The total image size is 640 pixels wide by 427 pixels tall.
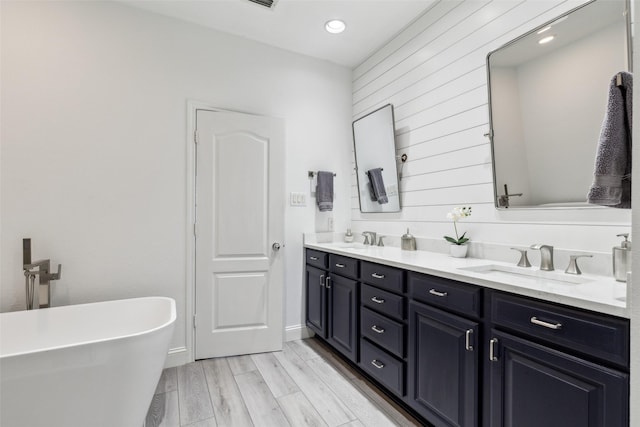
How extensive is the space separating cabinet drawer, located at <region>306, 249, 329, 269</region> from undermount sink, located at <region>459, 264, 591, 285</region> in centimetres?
124

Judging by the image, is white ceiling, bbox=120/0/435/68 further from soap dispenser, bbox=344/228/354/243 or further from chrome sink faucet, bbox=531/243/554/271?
chrome sink faucet, bbox=531/243/554/271

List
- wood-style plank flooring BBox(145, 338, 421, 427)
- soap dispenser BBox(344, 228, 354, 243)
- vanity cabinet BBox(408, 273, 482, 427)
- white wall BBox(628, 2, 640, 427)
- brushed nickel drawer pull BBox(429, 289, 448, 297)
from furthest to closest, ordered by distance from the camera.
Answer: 1. soap dispenser BBox(344, 228, 354, 243)
2. wood-style plank flooring BBox(145, 338, 421, 427)
3. brushed nickel drawer pull BBox(429, 289, 448, 297)
4. vanity cabinet BBox(408, 273, 482, 427)
5. white wall BBox(628, 2, 640, 427)

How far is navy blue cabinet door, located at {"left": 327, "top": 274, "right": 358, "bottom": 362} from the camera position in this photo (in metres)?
2.26

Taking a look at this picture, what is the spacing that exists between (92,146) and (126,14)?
41.2 inches

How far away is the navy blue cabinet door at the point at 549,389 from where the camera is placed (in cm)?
97

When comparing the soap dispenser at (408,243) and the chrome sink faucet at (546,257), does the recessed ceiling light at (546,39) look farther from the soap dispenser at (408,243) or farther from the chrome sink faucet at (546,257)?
the soap dispenser at (408,243)

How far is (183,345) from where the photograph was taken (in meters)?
2.52

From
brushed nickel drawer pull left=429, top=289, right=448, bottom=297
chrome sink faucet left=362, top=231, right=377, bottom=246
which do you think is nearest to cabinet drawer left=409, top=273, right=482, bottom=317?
brushed nickel drawer pull left=429, top=289, right=448, bottom=297

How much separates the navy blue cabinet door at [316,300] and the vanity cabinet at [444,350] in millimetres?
1015

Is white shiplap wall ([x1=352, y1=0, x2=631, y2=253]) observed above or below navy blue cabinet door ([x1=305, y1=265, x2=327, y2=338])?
above

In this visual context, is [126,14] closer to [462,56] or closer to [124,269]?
[124,269]

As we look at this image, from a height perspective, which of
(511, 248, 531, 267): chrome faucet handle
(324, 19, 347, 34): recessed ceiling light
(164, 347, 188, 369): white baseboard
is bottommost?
(164, 347, 188, 369): white baseboard

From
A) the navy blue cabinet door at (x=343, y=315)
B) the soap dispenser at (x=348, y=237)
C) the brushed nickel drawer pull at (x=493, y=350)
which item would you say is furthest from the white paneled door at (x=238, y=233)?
the brushed nickel drawer pull at (x=493, y=350)

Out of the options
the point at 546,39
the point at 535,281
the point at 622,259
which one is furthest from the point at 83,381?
the point at 546,39
